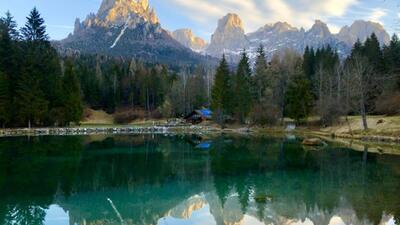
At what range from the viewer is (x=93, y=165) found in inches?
1288

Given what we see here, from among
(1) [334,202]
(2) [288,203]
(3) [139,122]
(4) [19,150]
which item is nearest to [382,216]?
(1) [334,202]

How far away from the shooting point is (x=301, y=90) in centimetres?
7319

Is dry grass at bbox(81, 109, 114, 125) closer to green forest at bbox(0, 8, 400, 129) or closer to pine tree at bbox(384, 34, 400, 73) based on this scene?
green forest at bbox(0, 8, 400, 129)

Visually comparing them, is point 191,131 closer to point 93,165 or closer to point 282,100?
point 282,100

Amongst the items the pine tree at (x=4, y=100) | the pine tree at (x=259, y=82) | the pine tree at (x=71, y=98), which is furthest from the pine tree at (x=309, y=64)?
the pine tree at (x=4, y=100)

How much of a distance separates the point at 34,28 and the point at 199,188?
212 feet

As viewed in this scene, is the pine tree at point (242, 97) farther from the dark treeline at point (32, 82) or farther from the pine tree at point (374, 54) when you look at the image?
the dark treeline at point (32, 82)

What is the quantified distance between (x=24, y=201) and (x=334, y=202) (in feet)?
50.7

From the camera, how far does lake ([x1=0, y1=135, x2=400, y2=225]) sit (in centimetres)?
1806

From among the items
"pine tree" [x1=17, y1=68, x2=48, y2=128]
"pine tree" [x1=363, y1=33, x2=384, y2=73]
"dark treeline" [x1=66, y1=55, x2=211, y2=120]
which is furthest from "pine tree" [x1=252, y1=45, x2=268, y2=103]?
"pine tree" [x1=17, y1=68, x2=48, y2=128]

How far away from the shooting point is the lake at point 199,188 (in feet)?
59.3

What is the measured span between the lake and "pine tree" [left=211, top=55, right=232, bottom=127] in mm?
38400

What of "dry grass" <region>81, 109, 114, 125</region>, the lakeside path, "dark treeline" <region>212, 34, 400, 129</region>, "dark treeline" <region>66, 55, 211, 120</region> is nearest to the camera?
the lakeside path

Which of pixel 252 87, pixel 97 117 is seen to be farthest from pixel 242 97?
pixel 97 117
